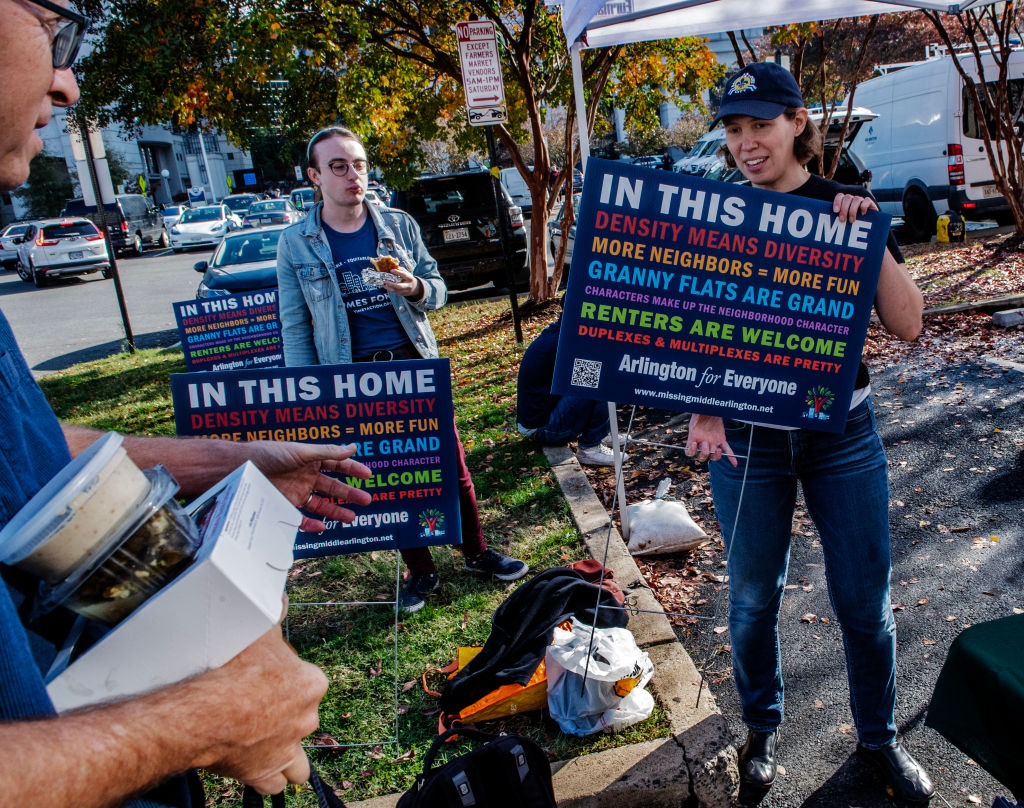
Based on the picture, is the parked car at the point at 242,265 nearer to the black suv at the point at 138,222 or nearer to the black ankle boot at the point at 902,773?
the black ankle boot at the point at 902,773

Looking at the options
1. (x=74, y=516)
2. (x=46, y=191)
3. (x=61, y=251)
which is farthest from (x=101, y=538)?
(x=46, y=191)

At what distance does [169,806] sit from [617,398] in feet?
6.02

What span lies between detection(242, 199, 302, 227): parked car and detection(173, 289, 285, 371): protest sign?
66.6 ft

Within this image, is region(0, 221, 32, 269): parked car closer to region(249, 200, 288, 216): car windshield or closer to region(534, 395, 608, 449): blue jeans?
region(249, 200, 288, 216): car windshield

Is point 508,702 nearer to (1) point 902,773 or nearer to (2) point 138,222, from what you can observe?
(1) point 902,773

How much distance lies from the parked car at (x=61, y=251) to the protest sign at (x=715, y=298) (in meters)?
24.4

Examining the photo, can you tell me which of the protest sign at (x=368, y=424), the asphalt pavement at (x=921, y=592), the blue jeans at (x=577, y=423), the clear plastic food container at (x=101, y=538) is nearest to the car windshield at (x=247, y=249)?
the blue jeans at (x=577, y=423)

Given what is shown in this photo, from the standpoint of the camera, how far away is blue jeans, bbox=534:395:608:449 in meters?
5.59

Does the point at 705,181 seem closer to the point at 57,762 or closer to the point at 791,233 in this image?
the point at 791,233

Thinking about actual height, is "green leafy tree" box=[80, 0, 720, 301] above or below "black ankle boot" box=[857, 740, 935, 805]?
above

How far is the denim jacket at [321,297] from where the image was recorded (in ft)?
12.1

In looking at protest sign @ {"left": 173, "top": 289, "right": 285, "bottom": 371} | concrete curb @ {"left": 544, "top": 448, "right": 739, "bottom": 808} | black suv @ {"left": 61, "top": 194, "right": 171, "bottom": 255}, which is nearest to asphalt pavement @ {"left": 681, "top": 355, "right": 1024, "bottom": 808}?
concrete curb @ {"left": 544, "top": 448, "right": 739, "bottom": 808}

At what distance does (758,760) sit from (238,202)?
42.2 meters

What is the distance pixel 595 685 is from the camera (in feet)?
9.48
